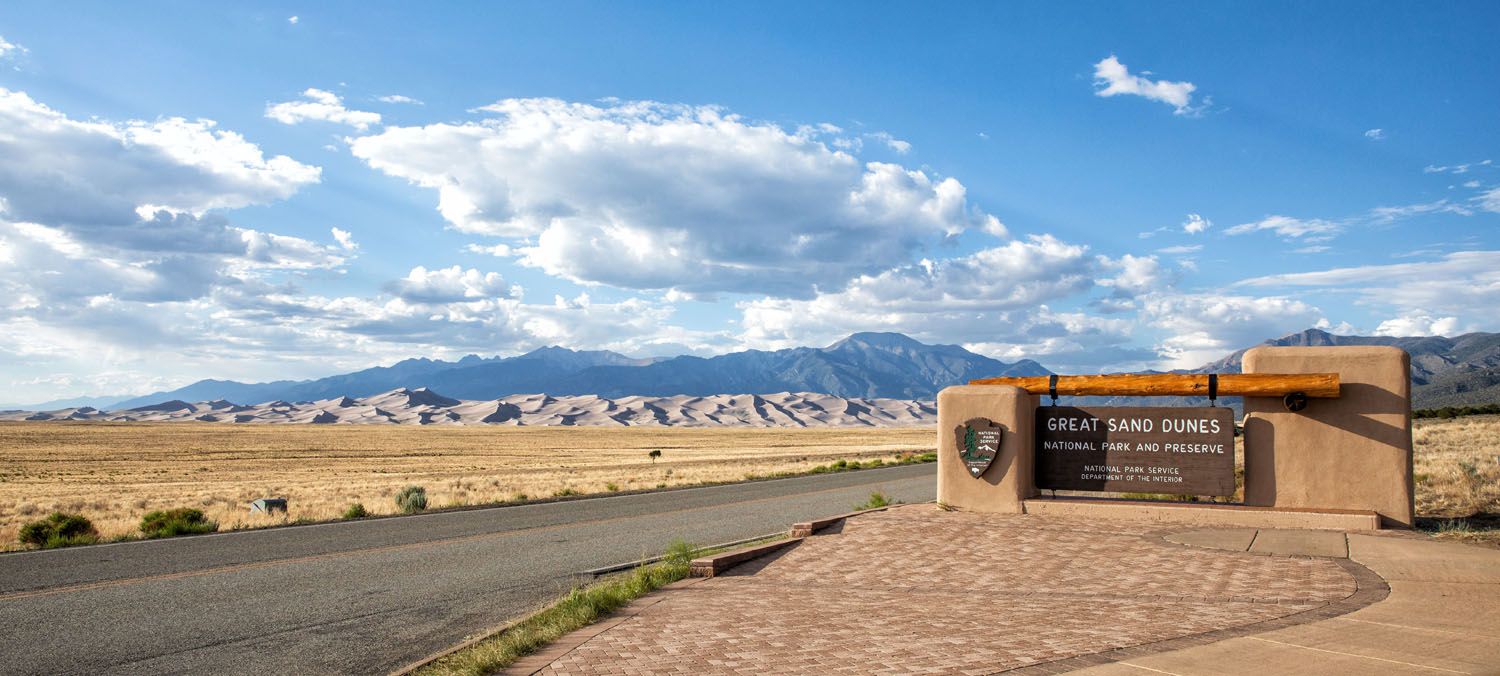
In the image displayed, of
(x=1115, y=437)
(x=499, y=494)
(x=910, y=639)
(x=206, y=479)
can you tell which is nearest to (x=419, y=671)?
(x=910, y=639)

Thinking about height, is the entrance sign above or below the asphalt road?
above

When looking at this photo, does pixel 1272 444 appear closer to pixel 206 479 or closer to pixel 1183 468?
pixel 1183 468

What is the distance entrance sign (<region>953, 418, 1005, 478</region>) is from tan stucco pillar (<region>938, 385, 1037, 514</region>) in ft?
0.30

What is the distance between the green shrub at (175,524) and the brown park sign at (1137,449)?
16336 mm

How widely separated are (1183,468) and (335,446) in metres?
91.4

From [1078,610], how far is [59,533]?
1845cm

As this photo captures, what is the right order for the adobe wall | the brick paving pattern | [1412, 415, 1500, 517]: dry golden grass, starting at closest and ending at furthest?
1. the brick paving pattern
2. the adobe wall
3. [1412, 415, 1500, 517]: dry golden grass

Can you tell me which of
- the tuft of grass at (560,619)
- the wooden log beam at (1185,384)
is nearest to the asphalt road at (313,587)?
the tuft of grass at (560,619)

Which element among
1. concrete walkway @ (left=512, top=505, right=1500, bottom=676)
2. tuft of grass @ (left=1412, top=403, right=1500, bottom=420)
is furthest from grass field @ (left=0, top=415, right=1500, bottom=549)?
tuft of grass @ (left=1412, top=403, right=1500, bottom=420)

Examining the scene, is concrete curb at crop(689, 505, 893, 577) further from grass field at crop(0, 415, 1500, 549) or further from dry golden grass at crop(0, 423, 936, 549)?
dry golden grass at crop(0, 423, 936, 549)

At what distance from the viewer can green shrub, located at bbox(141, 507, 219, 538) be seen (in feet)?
60.9

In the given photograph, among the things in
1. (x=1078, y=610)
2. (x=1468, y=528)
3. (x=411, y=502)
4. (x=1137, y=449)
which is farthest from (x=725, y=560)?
(x=411, y=502)

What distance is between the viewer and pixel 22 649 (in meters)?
8.92

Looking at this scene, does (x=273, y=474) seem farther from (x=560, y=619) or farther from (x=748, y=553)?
(x=560, y=619)
